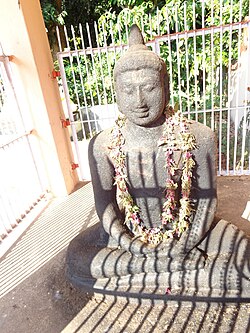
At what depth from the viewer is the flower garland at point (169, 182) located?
2064 mm

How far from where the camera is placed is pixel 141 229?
2342 millimetres

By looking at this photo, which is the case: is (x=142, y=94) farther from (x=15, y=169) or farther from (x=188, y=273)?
(x=15, y=169)

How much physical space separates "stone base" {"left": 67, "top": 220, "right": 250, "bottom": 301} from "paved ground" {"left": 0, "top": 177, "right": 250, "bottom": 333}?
95 mm

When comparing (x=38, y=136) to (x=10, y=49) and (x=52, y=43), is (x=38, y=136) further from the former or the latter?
(x=52, y=43)

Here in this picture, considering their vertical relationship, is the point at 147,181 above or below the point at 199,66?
below

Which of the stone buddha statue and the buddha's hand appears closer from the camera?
the stone buddha statue

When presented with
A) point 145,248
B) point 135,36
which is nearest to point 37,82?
point 135,36

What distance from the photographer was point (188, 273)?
83.1 inches

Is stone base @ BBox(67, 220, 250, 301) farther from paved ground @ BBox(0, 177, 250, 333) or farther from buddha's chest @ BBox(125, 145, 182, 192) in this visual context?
buddha's chest @ BBox(125, 145, 182, 192)

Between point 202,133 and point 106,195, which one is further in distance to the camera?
point 106,195

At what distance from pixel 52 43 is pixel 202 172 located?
24.9 ft

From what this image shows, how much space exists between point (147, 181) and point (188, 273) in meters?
0.75

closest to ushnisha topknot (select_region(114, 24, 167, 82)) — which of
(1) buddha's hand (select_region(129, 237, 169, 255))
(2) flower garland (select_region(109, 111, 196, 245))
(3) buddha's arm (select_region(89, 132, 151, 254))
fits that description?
(2) flower garland (select_region(109, 111, 196, 245))

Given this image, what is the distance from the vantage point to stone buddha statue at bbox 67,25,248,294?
198 cm
